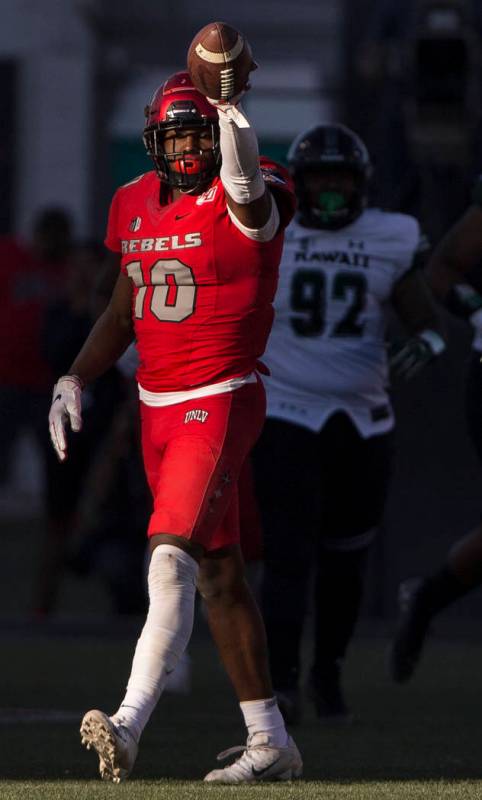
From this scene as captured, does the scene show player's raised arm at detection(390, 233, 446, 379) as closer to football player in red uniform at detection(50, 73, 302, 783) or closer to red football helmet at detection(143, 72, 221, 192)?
football player in red uniform at detection(50, 73, 302, 783)

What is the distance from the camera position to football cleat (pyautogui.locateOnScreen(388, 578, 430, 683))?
25.5ft

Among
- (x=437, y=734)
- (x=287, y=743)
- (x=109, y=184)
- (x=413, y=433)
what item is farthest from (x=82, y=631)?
(x=109, y=184)

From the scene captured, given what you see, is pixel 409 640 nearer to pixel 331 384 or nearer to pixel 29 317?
pixel 331 384

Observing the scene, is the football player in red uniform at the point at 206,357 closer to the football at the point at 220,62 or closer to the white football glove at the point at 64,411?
the white football glove at the point at 64,411

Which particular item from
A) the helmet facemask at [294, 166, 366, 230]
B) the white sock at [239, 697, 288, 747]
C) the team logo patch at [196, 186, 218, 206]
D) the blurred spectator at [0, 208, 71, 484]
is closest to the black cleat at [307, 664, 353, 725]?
the helmet facemask at [294, 166, 366, 230]

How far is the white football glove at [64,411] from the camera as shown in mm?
5461

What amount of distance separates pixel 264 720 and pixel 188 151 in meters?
1.39

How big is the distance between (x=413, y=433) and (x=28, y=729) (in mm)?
4029

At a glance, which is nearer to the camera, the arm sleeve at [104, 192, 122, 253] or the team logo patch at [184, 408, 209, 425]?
the team logo patch at [184, 408, 209, 425]

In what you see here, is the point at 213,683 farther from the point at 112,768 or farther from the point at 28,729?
the point at 112,768

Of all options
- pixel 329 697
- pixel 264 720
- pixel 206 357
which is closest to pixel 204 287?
pixel 206 357

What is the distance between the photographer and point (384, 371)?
23.7ft

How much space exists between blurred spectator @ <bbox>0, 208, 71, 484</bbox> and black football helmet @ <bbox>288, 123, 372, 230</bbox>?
14.5 ft

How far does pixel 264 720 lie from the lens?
217 inches
